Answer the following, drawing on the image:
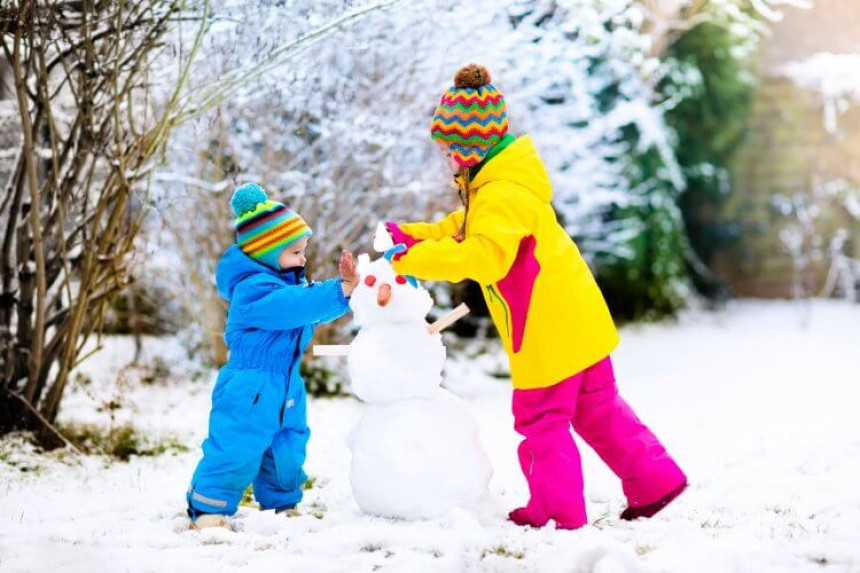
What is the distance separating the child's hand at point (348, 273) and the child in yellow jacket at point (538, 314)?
0.50 feet

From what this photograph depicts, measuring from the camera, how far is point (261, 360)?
125 inches

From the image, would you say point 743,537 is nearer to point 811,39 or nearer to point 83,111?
point 83,111

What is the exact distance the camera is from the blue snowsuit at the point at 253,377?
3.10m

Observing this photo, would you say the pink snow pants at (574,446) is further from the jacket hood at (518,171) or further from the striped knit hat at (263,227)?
the striped knit hat at (263,227)

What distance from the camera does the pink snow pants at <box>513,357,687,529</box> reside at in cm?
308

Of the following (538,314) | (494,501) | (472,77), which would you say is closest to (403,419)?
(494,501)

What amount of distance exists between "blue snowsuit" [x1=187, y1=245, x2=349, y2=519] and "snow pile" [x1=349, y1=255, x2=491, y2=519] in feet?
0.48

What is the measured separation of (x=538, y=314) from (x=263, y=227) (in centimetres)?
96

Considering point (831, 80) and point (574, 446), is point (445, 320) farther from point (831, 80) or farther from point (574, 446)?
point (831, 80)

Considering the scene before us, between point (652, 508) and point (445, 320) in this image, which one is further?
point (652, 508)

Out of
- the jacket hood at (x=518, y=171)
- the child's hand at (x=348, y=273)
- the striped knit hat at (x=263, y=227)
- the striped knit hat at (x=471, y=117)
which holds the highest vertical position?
the striped knit hat at (x=471, y=117)

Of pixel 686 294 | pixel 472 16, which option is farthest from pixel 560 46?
pixel 686 294

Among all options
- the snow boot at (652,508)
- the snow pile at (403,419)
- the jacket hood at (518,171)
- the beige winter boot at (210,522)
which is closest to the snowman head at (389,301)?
the snow pile at (403,419)

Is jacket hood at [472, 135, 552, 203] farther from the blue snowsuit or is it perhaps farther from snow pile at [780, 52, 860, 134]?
Result: snow pile at [780, 52, 860, 134]
